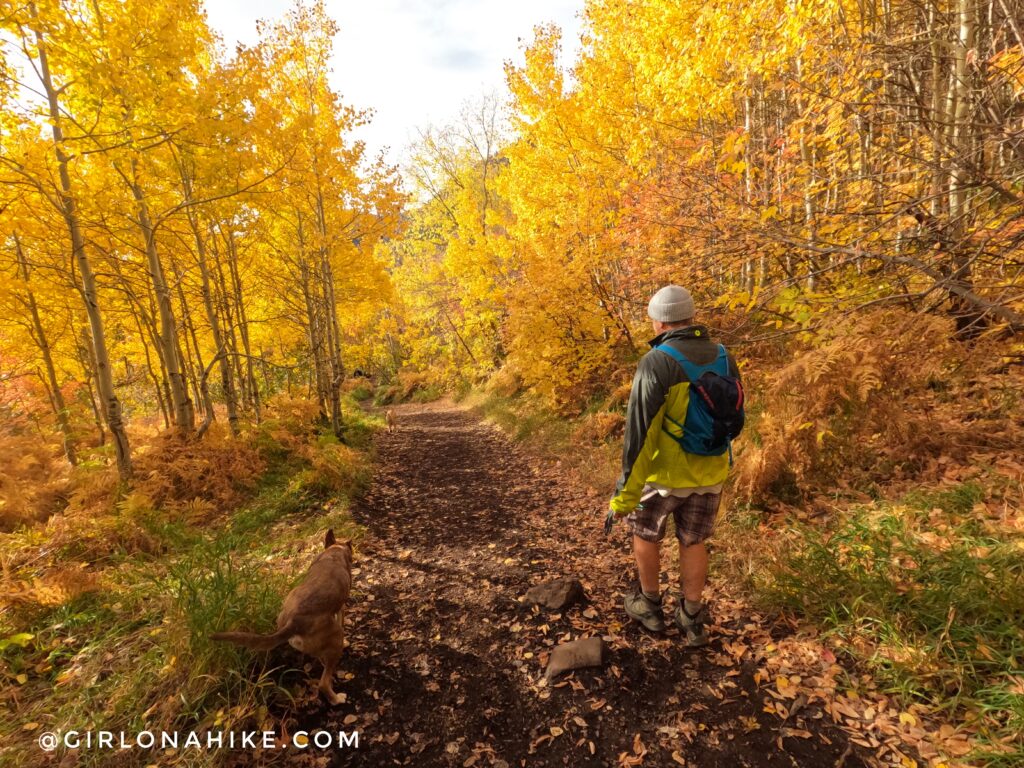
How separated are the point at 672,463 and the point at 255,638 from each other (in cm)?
292

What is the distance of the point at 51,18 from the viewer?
4.84 meters

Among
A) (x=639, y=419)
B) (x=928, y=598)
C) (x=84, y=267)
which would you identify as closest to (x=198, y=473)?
(x=84, y=267)

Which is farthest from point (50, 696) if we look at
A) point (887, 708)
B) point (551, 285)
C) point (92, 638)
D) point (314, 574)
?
point (551, 285)

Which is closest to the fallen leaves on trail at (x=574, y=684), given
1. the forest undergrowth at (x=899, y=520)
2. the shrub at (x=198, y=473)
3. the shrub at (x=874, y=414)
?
the forest undergrowth at (x=899, y=520)

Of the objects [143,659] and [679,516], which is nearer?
[143,659]

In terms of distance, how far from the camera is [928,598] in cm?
267

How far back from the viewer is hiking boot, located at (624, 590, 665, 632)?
127 inches

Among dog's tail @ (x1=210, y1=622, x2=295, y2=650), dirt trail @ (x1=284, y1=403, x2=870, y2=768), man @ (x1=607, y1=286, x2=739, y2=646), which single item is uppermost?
man @ (x1=607, y1=286, x2=739, y2=646)

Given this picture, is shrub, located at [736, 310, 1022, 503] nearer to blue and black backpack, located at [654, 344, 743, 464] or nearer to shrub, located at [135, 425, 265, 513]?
blue and black backpack, located at [654, 344, 743, 464]

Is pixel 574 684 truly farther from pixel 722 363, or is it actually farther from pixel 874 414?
pixel 874 414

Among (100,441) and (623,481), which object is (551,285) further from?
(100,441)

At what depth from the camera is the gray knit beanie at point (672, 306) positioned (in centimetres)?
294

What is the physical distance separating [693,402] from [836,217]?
435cm

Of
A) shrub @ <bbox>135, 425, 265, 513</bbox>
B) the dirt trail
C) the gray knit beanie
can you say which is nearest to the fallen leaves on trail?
the dirt trail
